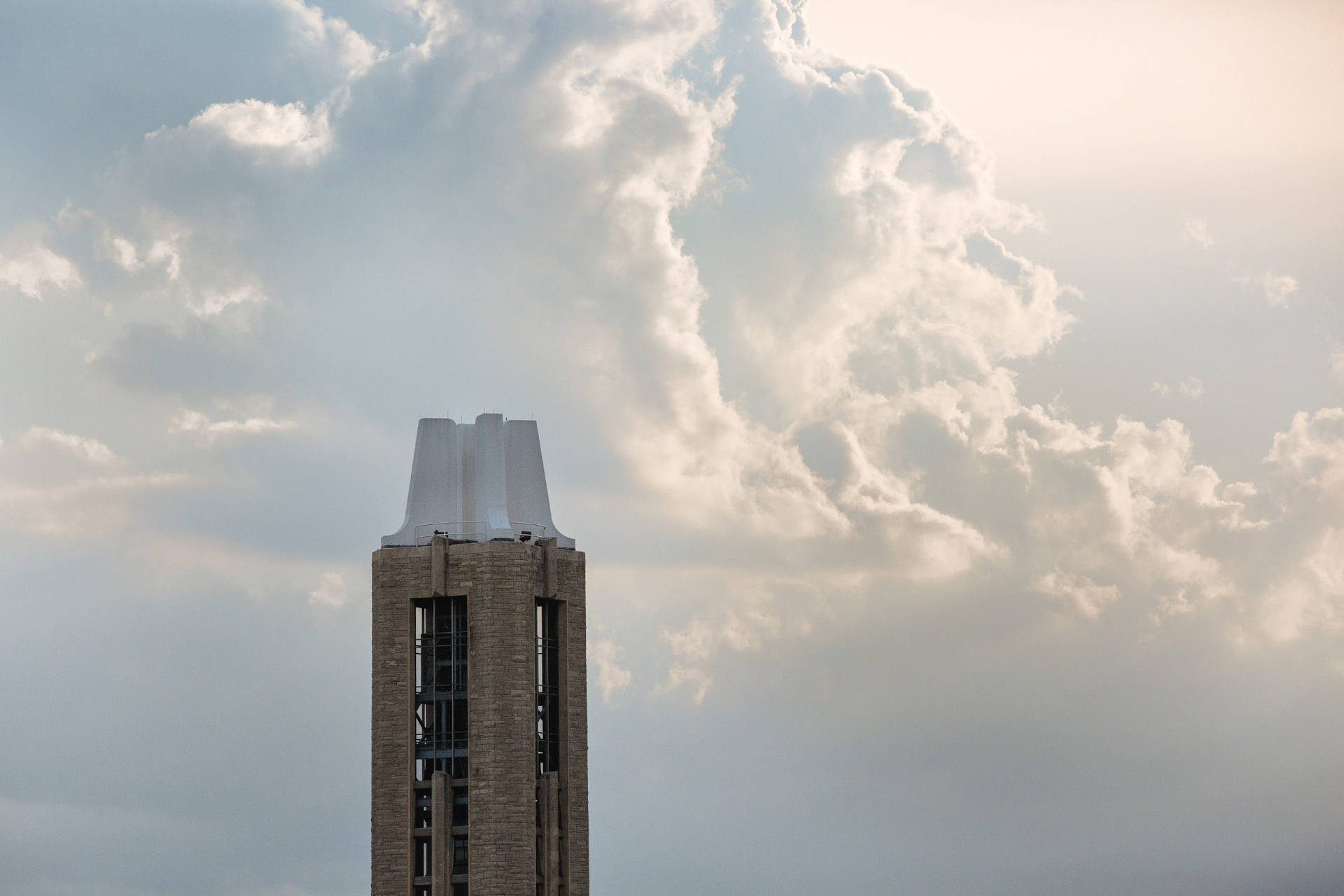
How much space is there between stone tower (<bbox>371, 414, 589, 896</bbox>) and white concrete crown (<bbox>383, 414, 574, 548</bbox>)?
3.4 inches

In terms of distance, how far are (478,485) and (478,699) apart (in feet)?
33.4

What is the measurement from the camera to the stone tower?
87188 mm

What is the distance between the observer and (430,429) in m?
93.8

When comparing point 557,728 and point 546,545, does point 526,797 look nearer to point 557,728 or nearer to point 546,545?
point 557,728

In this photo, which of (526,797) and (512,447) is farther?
(512,447)

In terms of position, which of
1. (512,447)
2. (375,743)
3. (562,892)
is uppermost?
(512,447)

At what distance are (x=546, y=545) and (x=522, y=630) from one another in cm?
444

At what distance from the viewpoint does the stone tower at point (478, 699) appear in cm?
8719

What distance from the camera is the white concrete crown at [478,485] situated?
9150 centimetres

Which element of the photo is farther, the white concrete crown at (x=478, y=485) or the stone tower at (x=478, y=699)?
the white concrete crown at (x=478, y=485)

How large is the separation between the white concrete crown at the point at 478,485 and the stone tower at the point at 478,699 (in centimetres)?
9

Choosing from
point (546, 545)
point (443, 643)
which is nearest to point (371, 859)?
point (443, 643)

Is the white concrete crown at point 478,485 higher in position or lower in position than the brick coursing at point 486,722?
higher

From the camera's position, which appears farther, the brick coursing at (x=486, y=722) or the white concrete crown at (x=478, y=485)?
the white concrete crown at (x=478, y=485)
